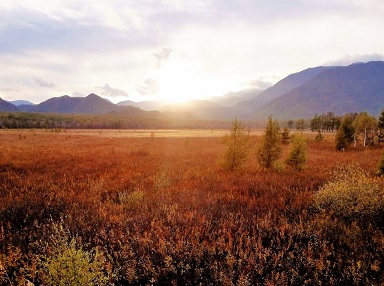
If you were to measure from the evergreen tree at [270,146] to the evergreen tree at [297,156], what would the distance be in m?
1.12

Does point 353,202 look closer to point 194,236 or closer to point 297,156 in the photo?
point 194,236

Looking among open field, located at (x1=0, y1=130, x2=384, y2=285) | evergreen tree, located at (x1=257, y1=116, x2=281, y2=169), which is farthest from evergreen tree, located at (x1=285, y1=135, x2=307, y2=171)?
open field, located at (x1=0, y1=130, x2=384, y2=285)

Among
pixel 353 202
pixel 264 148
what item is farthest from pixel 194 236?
pixel 264 148

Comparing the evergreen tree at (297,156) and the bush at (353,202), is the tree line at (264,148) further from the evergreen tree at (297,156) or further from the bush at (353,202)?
the bush at (353,202)

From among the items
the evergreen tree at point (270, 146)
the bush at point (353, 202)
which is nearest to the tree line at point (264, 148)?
the evergreen tree at point (270, 146)

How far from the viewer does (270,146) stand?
1541cm

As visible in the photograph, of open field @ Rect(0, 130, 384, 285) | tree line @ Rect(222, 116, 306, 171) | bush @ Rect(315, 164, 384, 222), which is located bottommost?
open field @ Rect(0, 130, 384, 285)

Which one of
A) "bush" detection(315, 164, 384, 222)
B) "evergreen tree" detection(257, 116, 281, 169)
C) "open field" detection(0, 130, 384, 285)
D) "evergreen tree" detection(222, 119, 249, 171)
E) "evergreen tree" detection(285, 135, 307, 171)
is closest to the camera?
"open field" detection(0, 130, 384, 285)

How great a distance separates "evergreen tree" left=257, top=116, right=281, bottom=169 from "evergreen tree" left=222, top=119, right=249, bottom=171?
→ 4.35 ft

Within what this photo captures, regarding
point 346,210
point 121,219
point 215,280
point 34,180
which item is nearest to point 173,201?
point 121,219

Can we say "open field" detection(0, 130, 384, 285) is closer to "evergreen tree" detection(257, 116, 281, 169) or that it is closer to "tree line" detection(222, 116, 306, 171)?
"tree line" detection(222, 116, 306, 171)

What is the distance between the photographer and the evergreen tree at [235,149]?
14508mm

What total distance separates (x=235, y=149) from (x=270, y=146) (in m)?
2.35

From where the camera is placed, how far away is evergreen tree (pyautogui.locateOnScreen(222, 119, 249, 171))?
14.5 meters
